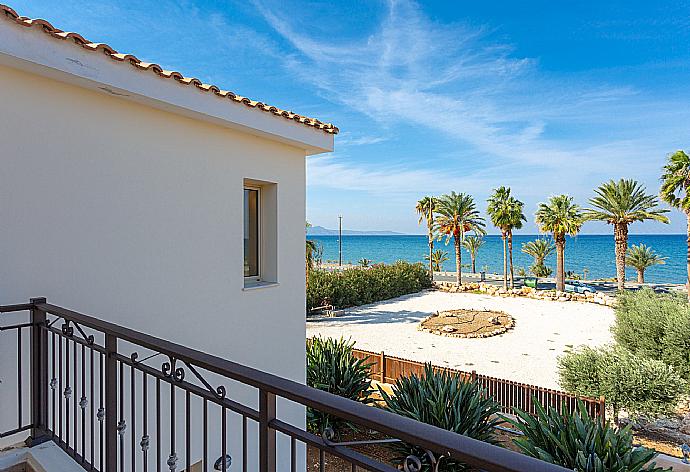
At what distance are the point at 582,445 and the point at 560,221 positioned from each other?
1046 inches

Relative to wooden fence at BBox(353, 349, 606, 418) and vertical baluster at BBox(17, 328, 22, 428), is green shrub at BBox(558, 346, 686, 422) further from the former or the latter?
vertical baluster at BBox(17, 328, 22, 428)

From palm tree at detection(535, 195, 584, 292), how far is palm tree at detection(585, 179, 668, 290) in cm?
146

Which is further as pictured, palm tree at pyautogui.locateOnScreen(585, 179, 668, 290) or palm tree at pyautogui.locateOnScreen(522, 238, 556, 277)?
palm tree at pyautogui.locateOnScreen(522, 238, 556, 277)

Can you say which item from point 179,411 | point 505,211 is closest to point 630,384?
point 179,411

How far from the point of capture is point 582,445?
4.35m

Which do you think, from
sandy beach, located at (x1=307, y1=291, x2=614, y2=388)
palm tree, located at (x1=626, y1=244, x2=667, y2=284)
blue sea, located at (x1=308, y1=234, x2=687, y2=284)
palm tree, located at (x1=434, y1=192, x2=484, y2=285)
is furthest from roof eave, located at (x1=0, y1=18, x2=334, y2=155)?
blue sea, located at (x1=308, y1=234, x2=687, y2=284)

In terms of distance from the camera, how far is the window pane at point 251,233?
200 inches

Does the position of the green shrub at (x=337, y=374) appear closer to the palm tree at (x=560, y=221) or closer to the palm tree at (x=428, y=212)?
the palm tree at (x=560, y=221)

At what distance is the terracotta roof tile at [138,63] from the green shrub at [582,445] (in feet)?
13.9

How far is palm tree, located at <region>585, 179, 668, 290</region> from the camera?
24908 millimetres

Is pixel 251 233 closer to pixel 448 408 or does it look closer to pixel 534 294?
pixel 448 408

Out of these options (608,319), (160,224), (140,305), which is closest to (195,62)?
(160,224)

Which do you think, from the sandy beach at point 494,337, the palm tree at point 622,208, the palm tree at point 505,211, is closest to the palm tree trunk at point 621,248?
the palm tree at point 622,208

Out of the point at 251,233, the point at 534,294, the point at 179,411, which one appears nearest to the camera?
the point at 179,411
